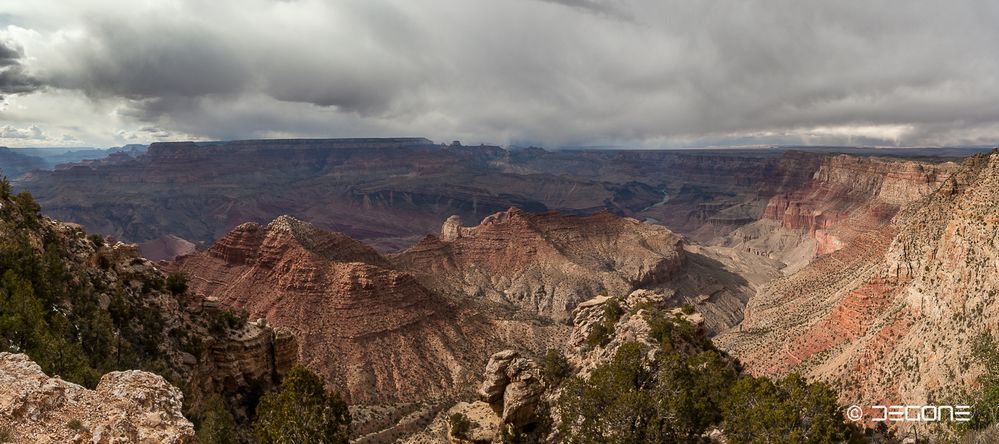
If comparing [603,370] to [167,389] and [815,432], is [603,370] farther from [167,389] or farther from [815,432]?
[167,389]

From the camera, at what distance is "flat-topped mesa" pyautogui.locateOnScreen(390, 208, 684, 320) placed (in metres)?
128

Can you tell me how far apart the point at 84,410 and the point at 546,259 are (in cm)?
13117

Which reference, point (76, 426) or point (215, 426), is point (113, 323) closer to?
point (215, 426)

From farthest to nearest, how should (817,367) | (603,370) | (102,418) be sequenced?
(817,367)
(603,370)
(102,418)

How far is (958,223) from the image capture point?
43656 mm

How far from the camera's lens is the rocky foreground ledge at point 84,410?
1163 centimetres

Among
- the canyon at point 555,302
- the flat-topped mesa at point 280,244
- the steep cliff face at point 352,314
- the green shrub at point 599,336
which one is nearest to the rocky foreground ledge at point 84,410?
the canyon at point 555,302

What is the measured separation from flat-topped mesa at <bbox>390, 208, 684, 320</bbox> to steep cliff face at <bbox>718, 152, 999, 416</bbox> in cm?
6227

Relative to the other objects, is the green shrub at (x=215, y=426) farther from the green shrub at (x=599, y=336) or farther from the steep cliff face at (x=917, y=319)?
the steep cliff face at (x=917, y=319)

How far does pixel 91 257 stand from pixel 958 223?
66496 millimetres

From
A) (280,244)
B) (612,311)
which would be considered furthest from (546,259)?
(612,311)

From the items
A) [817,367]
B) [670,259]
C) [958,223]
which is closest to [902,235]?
[958,223]

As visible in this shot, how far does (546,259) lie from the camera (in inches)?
5576

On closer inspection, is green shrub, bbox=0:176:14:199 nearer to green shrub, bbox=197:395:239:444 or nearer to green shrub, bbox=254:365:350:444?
green shrub, bbox=197:395:239:444
